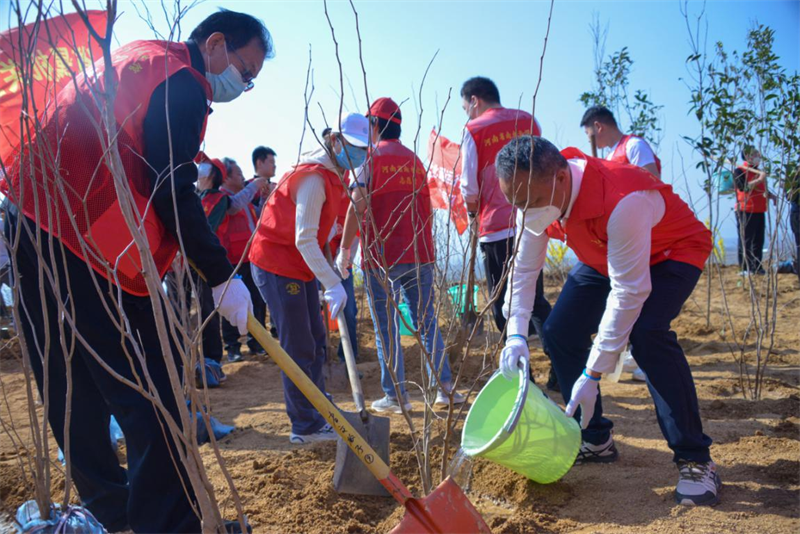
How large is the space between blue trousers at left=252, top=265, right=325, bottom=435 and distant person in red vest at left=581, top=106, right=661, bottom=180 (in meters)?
2.56

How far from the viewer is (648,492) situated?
7.78 ft

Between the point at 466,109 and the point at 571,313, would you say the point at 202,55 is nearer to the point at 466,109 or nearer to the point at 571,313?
the point at 571,313

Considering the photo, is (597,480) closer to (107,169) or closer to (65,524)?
(65,524)

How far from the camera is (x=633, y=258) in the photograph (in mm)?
2248

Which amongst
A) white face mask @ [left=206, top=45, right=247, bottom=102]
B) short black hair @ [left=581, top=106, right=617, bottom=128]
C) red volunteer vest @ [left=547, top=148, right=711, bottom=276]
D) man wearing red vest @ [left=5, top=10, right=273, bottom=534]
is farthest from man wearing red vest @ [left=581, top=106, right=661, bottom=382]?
man wearing red vest @ [left=5, top=10, right=273, bottom=534]

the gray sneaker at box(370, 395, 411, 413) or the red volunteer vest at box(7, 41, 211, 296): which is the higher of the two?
the red volunteer vest at box(7, 41, 211, 296)

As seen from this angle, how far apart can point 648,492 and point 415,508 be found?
1.13 metres

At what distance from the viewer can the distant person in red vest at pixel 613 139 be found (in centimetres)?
436

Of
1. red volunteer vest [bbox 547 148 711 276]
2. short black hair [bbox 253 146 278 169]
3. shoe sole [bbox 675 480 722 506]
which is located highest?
short black hair [bbox 253 146 278 169]

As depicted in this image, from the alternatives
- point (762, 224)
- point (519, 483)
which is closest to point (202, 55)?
point (519, 483)

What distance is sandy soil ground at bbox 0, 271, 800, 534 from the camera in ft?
7.10

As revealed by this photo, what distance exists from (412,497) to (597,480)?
3.77ft

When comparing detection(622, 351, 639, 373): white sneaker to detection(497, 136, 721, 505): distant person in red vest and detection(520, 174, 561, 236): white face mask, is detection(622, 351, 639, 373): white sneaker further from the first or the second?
detection(520, 174, 561, 236): white face mask

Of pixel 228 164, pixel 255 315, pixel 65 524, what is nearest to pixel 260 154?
pixel 228 164
